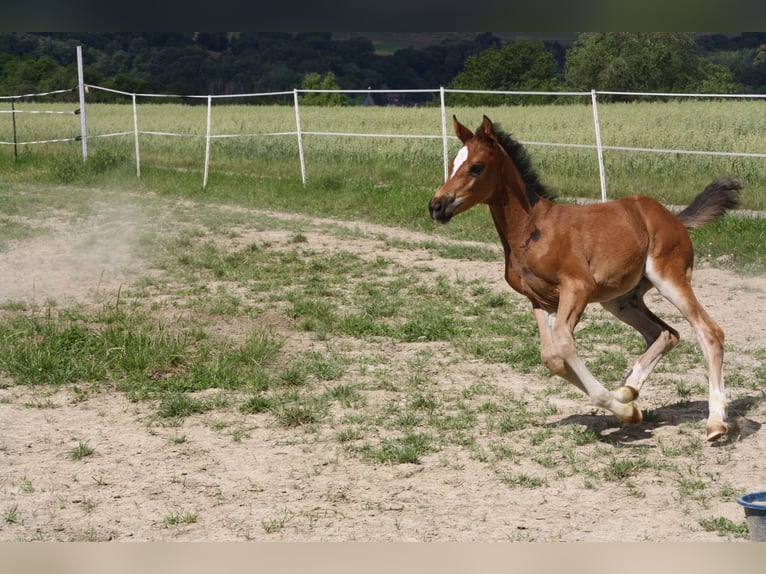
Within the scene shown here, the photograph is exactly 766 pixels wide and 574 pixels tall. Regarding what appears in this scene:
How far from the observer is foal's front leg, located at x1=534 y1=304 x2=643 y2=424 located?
15.3 feet

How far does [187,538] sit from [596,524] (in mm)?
1671

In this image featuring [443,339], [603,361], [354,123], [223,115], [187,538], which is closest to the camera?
[187,538]

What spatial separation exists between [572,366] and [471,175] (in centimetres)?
111

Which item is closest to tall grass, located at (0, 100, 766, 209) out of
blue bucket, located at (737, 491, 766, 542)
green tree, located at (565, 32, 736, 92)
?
blue bucket, located at (737, 491, 766, 542)

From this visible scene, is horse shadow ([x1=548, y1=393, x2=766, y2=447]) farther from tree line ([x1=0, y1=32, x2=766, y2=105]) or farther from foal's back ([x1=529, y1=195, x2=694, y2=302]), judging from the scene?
tree line ([x1=0, y1=32, x2=766, y2=105])

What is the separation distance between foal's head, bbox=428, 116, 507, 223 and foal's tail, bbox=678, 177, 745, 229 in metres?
1.21

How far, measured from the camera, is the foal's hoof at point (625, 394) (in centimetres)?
476

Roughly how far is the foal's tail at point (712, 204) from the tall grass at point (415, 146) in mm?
7268

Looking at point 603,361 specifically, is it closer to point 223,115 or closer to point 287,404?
point 287,404

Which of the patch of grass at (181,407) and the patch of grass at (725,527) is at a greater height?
the patch of grass at (725,527)

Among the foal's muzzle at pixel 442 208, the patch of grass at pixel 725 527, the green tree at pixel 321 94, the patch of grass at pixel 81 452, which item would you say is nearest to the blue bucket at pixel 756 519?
the patch of grass at pixel 725 527

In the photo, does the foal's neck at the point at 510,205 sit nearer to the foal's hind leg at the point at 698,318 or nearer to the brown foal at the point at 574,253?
the brown foal at the point at 574,253

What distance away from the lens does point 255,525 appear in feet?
12.7
